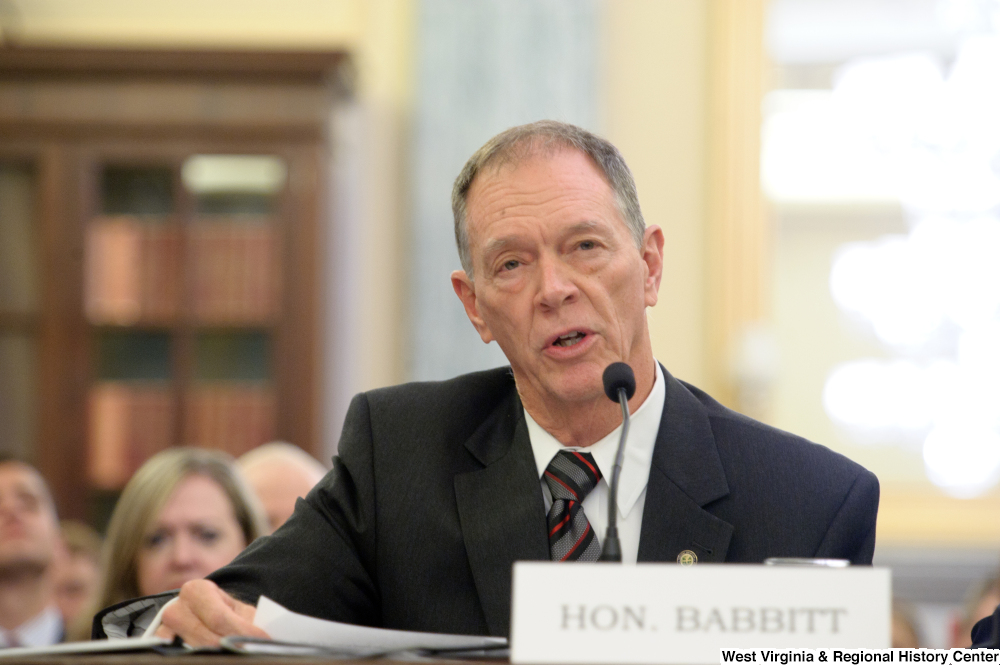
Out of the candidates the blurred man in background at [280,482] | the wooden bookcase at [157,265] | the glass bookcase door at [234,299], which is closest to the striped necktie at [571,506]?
the blurred man in background at [280,482]

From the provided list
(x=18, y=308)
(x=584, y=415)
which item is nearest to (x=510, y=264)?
(x=584, y=415)

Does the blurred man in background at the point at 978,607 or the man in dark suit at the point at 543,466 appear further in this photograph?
the blurred man in background at the point at 978,607

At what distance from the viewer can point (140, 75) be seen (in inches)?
185

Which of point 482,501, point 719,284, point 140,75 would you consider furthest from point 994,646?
point 140,75

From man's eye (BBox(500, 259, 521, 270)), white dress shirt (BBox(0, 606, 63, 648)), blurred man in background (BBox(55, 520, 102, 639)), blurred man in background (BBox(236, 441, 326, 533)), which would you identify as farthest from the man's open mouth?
blurred man in background (BBox(55, 520, 102, 639))

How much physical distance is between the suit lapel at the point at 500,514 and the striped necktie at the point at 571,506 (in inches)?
1.0

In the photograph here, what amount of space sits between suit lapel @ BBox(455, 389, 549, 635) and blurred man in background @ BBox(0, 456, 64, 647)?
2166 millimetres

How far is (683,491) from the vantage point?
1.71 metres

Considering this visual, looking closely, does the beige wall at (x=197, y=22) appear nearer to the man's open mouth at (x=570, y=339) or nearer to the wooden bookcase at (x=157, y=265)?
the wooden bookcase at (x=157, y=265)

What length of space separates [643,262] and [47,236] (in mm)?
3567

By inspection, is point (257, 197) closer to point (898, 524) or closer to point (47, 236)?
point (47, 236)

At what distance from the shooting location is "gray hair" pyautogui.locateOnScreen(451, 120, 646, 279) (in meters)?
1.84

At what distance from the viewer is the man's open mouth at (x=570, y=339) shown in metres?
1.75

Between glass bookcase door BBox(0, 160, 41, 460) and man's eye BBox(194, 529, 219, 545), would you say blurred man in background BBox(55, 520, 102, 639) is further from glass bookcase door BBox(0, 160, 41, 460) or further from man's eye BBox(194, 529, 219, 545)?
man's eye BBox(194, 529, 219, 545)
